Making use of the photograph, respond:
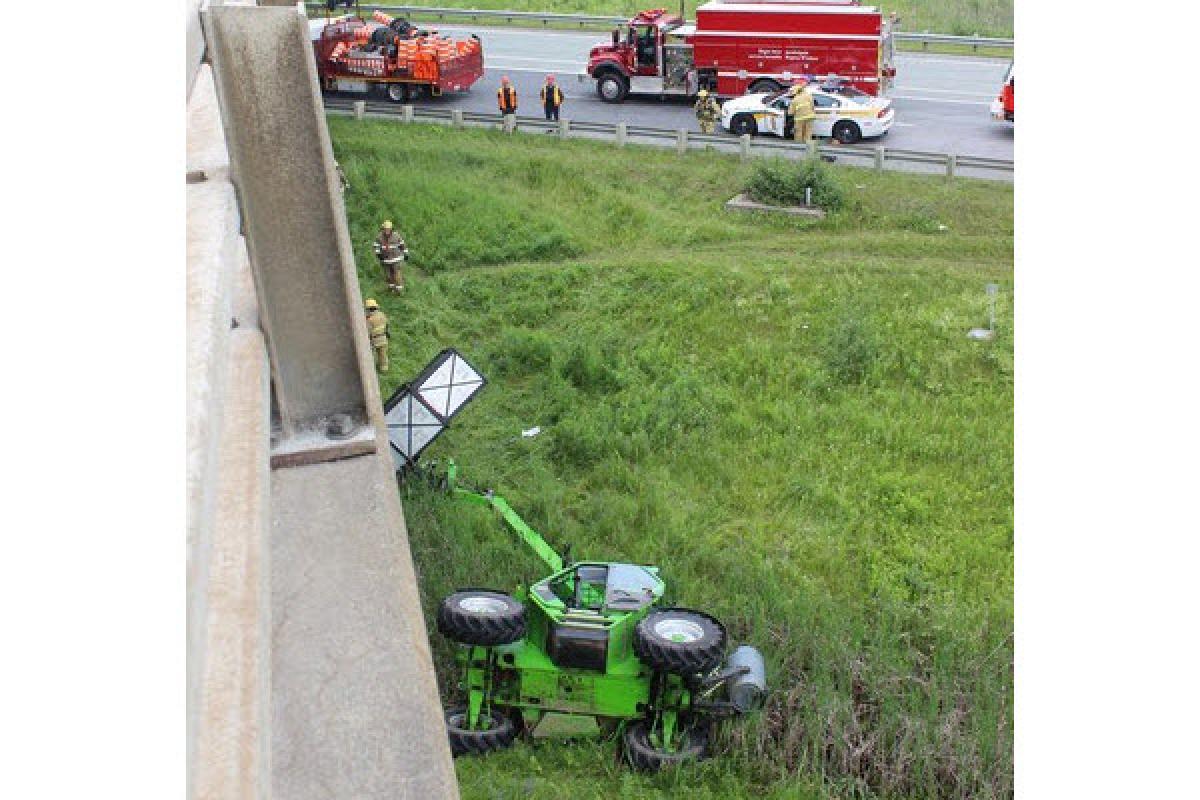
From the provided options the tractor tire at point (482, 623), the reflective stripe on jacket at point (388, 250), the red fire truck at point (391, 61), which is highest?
the red fire truck at point (391, 61)

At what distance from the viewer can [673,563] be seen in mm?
12141

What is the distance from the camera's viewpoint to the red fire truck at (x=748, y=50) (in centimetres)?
2633

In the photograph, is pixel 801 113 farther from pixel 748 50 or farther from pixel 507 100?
pixel 507 100

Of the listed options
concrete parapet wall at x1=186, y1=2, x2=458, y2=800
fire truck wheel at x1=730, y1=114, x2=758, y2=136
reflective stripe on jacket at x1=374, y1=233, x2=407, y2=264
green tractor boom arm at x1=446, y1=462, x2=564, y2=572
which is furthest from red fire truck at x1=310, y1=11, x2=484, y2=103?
concrete parapet wall at x1=186, y1=2, x2=458, y2=800

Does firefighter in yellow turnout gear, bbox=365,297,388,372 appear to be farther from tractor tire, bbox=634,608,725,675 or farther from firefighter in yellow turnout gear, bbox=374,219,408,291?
tractor tire, bbox=634,608,725,675

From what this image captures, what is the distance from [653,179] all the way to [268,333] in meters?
15.3

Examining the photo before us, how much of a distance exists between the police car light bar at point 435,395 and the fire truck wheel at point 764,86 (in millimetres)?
16203

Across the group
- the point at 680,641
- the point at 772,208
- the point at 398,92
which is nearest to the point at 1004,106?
the point at 772,208

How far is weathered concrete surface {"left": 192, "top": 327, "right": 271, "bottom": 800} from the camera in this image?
382cm

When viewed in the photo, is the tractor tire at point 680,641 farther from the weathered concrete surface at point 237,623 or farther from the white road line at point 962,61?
the white road line at point 962,61

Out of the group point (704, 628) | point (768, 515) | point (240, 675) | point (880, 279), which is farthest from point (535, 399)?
point (240, 675)

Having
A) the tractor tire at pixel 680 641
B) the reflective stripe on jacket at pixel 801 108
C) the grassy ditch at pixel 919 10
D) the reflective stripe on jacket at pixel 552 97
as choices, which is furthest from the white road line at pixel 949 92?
the tractor tire at pixel 680 641

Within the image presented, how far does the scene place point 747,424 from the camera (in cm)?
1480

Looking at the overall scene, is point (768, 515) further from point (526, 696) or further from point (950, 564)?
point (526, 696)
